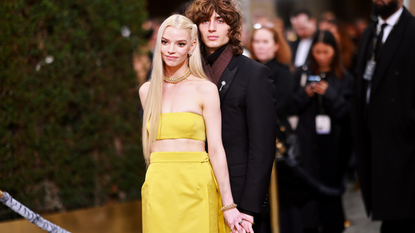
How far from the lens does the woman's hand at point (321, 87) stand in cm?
529

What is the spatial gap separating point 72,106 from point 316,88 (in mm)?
2659

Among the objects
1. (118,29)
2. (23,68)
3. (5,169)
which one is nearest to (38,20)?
(23,68)

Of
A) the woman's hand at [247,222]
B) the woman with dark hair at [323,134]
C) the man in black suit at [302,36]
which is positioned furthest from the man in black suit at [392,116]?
the man in black suit at [302,36]

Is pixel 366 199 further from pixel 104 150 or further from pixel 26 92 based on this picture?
pixel 26 92

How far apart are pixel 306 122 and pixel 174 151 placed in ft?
9.68

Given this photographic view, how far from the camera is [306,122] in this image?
17.8 feet

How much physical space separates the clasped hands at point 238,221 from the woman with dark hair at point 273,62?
2.25 metres

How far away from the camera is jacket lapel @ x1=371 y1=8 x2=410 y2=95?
449 cm

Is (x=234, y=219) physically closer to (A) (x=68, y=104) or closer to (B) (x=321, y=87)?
(B) (x=321, y=87)

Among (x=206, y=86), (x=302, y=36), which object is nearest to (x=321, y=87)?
(x=206, y=86)

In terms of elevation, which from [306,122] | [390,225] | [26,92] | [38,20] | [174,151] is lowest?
[390,225]

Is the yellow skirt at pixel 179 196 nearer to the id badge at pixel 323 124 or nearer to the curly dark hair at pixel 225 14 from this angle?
the curly dark hair at pixel 225 14

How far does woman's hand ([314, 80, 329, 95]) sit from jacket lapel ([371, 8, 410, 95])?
757 millimetres

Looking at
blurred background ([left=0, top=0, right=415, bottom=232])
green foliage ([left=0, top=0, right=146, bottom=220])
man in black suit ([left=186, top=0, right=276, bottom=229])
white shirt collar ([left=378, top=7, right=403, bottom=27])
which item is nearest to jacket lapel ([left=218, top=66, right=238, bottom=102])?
man in black suit ([left=186, top=0, right=276, bottom=229])
